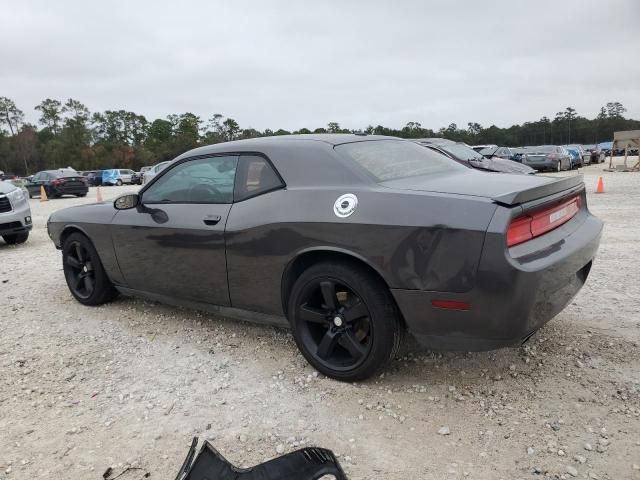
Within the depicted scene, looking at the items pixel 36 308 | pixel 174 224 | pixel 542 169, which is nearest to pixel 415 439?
pixel 174 224

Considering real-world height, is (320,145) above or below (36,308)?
above

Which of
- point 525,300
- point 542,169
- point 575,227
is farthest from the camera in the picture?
point 542,169

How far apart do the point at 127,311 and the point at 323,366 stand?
7.59 feet

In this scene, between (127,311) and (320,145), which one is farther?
(127,311)

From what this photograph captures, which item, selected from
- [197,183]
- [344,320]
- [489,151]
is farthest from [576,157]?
[344,320]

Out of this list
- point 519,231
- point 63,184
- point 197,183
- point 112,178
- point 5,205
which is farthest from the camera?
point 112,178

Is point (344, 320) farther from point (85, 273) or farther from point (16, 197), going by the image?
point (16, 197)

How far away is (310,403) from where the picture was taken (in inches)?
109

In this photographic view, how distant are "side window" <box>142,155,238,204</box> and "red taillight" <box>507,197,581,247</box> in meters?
1.84

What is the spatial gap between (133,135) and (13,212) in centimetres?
8349

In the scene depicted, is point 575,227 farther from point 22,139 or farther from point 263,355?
point 22,139

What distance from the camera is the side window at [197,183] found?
3449mm

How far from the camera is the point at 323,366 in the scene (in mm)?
2969

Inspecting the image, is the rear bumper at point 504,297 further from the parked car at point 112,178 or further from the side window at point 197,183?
the parked car at point 112,178
